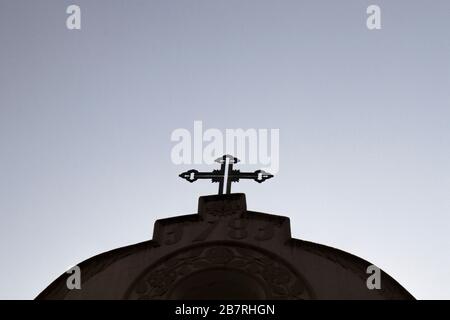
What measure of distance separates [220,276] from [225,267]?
19cm

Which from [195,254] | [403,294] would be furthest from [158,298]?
[403,294]

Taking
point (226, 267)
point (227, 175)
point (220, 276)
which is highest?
point (227, 175)

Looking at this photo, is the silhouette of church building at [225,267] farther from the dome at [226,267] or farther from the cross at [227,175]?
the cross at [227,175]

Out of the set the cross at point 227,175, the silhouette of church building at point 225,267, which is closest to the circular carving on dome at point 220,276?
the silhouette of church building at point 225,267

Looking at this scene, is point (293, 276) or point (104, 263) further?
point (104, 263)

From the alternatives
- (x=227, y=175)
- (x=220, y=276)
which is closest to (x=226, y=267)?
(x=220, y=276)

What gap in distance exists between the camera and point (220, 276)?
9.48 metres

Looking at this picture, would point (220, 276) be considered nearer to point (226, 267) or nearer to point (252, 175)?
point (226, 267)

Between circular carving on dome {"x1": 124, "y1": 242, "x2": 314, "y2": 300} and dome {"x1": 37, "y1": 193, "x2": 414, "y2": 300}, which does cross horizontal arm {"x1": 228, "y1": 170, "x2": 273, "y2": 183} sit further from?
circular carving on dome {"x1": 124, "y1": 242, "x2": 314, "y2": 300}

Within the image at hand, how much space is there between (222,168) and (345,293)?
4.67 m

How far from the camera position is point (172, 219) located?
1038 centimetres
